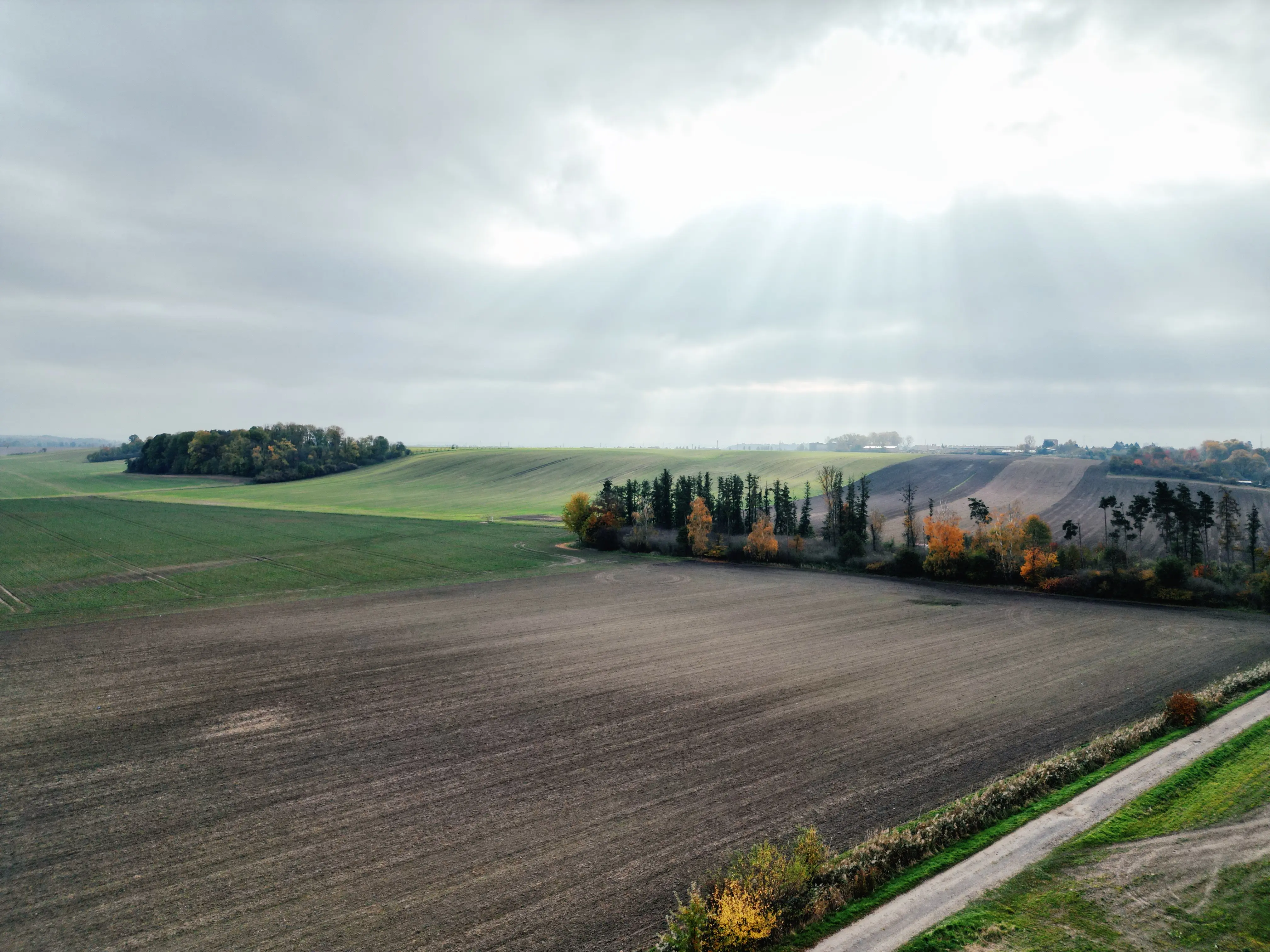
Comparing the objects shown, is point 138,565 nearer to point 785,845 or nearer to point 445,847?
point 445,847

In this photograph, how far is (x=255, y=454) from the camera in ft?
488

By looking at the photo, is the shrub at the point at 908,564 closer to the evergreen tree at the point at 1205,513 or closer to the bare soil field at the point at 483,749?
the bare soil field at the point at 483,749

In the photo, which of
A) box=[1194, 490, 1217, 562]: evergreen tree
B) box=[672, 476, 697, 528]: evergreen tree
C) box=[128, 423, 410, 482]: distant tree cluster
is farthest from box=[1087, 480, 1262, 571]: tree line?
box=[128, 423, 410, 482]: distant tree cluster

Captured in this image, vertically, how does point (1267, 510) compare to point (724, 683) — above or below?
above

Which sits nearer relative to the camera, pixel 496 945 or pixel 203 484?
pixel 496 945

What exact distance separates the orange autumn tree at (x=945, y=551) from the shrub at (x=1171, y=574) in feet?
42.4

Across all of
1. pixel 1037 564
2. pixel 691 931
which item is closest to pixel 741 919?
A: pixel 691 931

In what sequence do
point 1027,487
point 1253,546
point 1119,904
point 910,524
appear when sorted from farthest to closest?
point 1027,487 → point 910,524 → point 1253,546 → point 1119,904

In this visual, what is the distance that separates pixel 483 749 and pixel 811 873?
11.6 m

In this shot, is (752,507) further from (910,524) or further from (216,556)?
(216,556)

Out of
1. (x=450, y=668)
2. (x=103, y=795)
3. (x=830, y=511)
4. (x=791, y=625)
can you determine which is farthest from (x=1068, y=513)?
(x=103, y=795)

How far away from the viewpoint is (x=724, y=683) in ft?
93.6

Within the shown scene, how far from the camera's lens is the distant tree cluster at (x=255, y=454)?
487ft

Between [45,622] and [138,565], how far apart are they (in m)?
20.4
